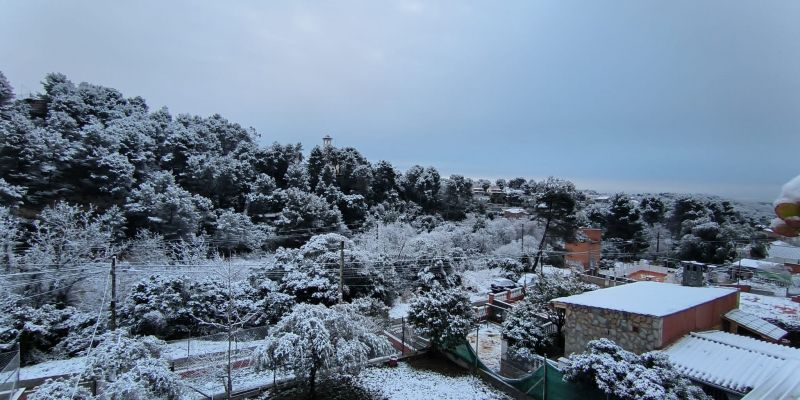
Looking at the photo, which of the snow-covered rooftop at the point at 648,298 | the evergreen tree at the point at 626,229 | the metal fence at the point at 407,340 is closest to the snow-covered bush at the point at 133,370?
the metal fence at the point at 407,340

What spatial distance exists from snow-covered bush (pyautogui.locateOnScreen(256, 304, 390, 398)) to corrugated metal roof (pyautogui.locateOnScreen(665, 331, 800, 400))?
24.8 ft

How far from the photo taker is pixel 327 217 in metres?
24.3

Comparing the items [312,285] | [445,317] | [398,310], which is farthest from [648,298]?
[312,285]

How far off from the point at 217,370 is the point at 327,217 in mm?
14295

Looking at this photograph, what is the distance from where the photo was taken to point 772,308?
1410cm

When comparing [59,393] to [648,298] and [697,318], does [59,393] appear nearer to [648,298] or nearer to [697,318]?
[648,298]

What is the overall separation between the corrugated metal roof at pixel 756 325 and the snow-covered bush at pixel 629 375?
5316mm

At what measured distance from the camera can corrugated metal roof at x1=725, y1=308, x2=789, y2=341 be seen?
10.1m

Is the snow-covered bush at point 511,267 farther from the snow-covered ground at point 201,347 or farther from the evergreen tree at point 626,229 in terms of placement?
the snow-covered ground at point 201,347

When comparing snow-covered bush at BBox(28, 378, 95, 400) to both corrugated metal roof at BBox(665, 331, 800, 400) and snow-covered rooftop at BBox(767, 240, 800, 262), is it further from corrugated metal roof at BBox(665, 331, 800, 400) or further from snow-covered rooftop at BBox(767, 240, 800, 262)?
snow-covered rooftop at BBox(767, 240, 800, 262)

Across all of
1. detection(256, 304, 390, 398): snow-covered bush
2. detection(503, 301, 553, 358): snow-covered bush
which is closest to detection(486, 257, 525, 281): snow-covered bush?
detection(503, 301, 553, 358): snow-covered bush

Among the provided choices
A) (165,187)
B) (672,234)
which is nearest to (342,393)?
(165,187)

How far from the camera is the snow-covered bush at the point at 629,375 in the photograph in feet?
22.0

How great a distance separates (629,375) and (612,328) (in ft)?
8.93
